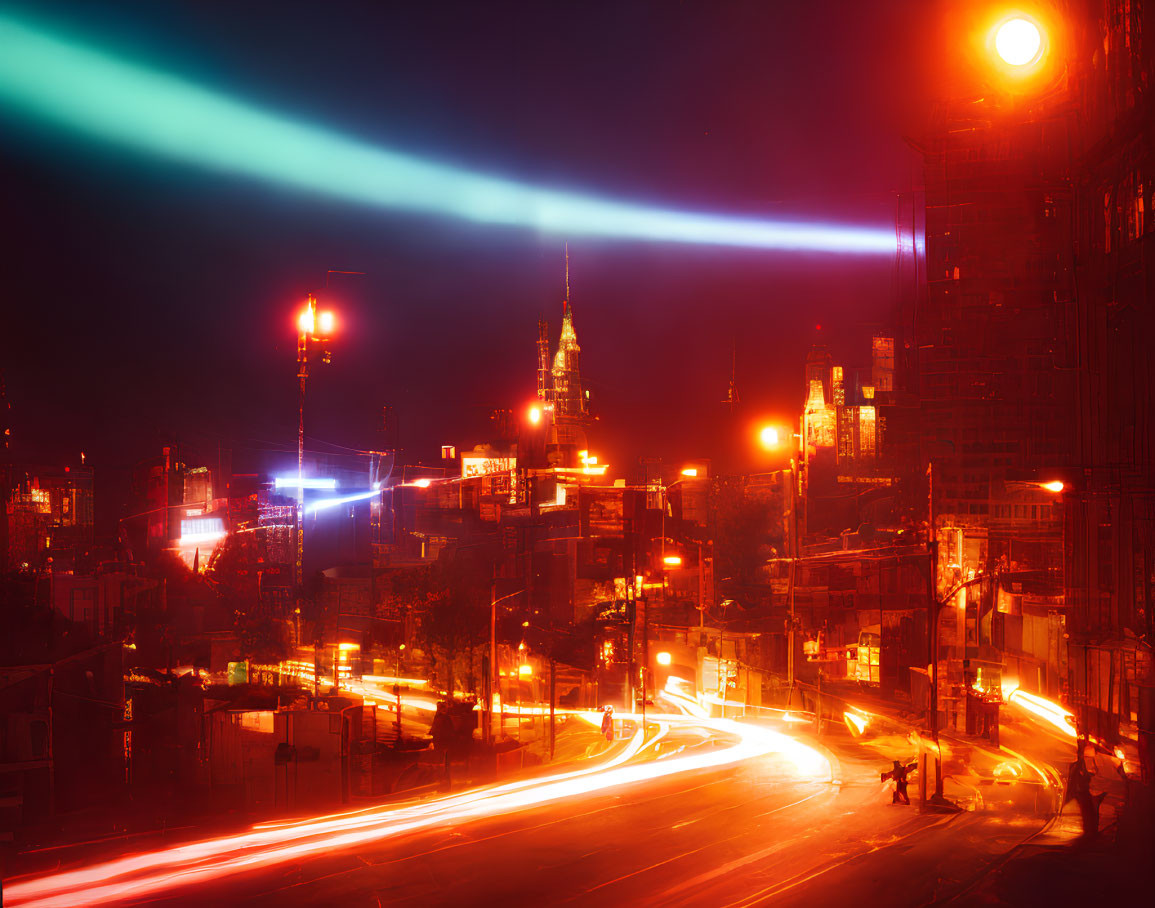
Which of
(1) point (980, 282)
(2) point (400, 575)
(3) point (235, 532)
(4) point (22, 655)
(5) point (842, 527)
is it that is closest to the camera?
(4) point (22, 655)

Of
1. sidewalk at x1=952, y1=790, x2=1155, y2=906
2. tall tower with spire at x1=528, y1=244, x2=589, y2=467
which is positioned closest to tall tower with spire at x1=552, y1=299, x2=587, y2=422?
tall tower with spire at x1=528, y1=244, x2=589, y2=467

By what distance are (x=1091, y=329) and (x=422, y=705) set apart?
32.1 meters

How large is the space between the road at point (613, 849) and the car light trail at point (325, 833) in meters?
0.05

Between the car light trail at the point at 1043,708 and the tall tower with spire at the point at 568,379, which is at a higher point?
the tall tower with spire at the point at 568,379

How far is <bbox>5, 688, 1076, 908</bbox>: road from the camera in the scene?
13.7 metres

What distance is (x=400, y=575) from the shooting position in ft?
164

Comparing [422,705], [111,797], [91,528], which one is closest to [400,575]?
[422,705]

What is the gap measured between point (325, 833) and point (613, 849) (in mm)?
5659

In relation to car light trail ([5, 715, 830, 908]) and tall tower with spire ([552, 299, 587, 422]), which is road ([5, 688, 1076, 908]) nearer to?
car light trail ([5, 715, 830, 908])

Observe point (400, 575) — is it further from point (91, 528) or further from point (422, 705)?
point (91, 528)

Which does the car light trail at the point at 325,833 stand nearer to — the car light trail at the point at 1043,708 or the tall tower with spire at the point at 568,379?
the car light trail at the point at 1043,708

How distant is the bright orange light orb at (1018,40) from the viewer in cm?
924

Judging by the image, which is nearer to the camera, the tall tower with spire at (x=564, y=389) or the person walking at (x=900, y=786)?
the person walking at (x=900, y=786)

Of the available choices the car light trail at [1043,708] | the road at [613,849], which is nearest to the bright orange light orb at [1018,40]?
the road at [613,849]
